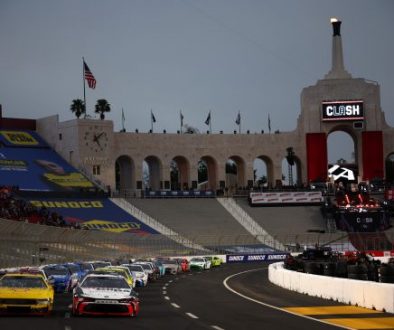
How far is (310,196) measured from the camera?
102500 mm

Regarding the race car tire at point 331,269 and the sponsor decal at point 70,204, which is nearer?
the race car tire at point 331,269

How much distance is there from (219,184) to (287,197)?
950cm

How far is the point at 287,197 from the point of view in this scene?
103250 millimetres

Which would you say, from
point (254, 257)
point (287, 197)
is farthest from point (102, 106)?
point (254, 257)

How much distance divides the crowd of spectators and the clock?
19.0 metres

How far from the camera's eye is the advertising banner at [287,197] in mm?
102250

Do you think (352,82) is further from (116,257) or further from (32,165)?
(116,257)

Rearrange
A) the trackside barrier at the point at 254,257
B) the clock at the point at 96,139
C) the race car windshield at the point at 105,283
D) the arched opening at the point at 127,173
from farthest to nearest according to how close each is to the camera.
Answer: the arched opening at the point at 127,173, the clock at the point at 96,139, the trackside barrier at the point at 254,257, the race car windshield at the point at 105,283

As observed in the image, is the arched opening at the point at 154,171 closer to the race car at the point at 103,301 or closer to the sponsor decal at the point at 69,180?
the sponsor decal at the point at 69,180

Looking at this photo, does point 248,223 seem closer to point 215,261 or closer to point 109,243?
point 215,261

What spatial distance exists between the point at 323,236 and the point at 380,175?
814 inches

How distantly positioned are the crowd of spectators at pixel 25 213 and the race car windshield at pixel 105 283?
43418 mm

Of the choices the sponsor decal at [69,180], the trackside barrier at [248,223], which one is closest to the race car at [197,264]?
the trackside barrier at [248,223]

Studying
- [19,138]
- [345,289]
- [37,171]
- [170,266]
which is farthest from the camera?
[19,138]
